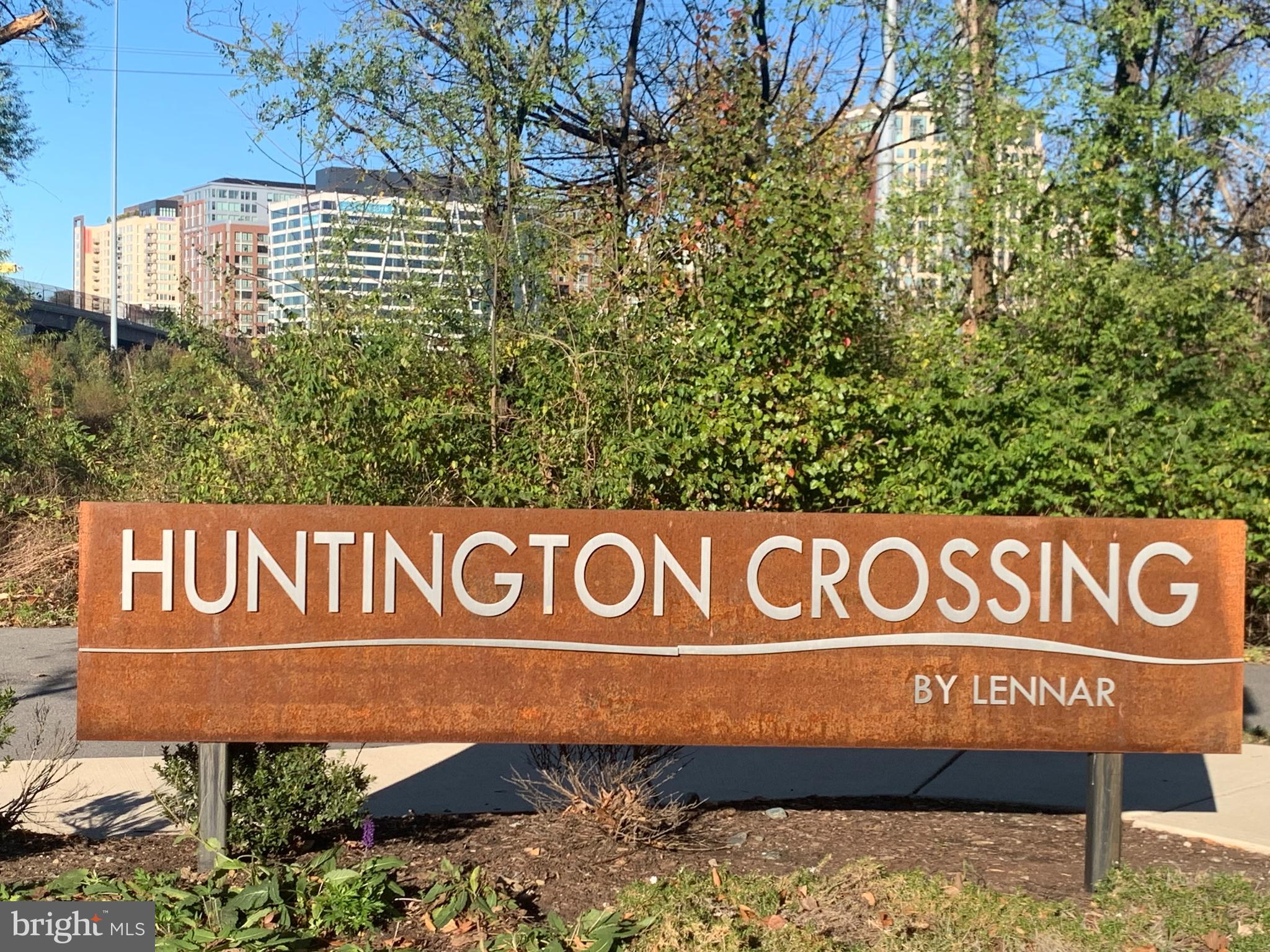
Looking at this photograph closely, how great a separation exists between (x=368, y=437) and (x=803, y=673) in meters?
2.98

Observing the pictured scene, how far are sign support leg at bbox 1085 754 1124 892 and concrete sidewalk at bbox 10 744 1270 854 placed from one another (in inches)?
39.3

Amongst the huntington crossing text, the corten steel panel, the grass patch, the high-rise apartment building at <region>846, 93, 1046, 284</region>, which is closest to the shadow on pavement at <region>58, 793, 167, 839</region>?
the corten steel panel

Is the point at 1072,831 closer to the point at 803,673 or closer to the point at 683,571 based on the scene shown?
the point at 803,673

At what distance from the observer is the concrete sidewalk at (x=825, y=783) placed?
568 cm

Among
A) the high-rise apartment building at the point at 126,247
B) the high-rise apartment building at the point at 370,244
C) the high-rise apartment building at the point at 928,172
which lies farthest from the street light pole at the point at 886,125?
the high-rise apartment building at the point at 126,247

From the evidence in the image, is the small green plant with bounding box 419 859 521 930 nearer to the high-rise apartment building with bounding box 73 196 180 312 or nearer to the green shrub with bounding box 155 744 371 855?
the green shrub with bounding box 155 744 371 855

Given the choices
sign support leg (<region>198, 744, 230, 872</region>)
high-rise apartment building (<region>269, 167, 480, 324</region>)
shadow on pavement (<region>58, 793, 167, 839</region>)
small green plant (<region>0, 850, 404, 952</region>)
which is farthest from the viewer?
high-rise apartment building (<region>269, 167, 480, 324</region>)

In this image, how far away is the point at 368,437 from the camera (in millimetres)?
6613

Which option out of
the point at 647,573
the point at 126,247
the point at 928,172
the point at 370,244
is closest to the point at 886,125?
the point at 928,172

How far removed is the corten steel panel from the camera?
15.3 feet

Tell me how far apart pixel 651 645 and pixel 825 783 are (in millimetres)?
2189

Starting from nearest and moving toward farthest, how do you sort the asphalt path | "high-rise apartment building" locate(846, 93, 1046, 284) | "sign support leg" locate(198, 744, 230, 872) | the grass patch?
the grass patch < "sign support leg" locate(198, 744, 230, 872) < the asphalt path < "high-rise apartment building" locate(846, 93, 1046, 284)

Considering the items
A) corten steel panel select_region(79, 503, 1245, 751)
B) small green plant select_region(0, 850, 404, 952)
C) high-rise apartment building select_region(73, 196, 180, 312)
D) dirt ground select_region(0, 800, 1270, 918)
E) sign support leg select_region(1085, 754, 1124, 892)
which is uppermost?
high-rise apartment building select_region(73, 196, 180, 312)

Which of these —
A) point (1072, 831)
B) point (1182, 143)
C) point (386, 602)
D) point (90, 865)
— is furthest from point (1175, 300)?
point (90, 865)
